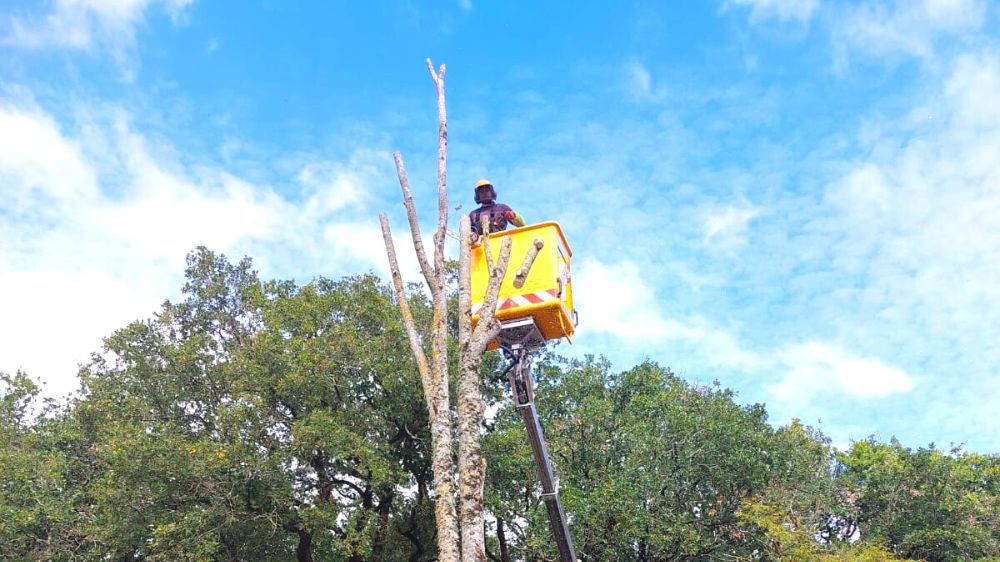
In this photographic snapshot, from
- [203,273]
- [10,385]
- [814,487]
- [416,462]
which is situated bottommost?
[814,487]

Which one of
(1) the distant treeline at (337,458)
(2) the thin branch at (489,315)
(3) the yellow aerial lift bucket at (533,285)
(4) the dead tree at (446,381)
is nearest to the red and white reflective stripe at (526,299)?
(3) the yellow aerial lift bucket at (533,285)

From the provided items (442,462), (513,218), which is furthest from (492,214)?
(442,462)

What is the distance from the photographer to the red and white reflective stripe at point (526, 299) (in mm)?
7664

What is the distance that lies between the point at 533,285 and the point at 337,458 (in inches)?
345

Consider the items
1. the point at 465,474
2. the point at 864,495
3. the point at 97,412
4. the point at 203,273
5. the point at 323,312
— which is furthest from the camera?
the point at 864,495

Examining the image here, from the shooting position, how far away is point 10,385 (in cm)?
2020

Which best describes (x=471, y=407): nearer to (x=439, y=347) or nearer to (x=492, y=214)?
(x=439, y=347)

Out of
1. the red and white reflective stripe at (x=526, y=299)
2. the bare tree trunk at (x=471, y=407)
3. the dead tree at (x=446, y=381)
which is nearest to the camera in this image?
the bare tree trunk at (x=471, y=407)

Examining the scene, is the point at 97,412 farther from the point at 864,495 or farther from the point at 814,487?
the point at 864,495

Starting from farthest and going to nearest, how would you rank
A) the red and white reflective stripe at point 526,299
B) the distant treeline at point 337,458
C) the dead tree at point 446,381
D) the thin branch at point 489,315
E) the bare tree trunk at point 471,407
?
the distant treeline at point 337,458 < the red and white reflective stripe at point 526,299 < the thin branch at point 489,315 < the dead tree at point 446,381 < the bare tree trunk at point 471,407

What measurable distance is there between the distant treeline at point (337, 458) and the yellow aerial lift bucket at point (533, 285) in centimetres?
753

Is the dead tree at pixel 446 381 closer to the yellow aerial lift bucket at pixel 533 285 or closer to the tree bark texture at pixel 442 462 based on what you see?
the tree bark texture at pixel 442 462

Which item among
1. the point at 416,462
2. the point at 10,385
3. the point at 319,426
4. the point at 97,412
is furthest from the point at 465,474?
the point at 10,385

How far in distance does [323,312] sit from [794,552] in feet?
37.2
